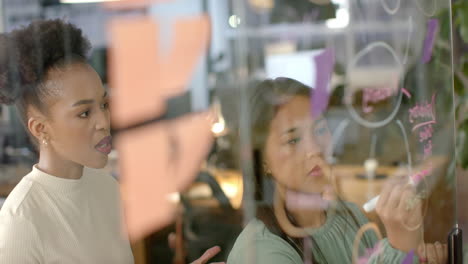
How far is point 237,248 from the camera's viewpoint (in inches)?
57.1

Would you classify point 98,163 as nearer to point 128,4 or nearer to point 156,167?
point 156,167

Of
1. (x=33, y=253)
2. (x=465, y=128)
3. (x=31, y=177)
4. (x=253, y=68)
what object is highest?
(x=253, y=68)

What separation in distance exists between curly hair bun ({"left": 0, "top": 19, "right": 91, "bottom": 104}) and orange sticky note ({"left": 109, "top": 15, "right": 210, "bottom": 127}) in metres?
0.07

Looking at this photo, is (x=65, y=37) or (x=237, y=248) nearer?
(x=65, y=37)

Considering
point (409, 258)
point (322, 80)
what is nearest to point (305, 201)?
point (322, 80)

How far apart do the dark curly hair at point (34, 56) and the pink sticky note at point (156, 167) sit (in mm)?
173

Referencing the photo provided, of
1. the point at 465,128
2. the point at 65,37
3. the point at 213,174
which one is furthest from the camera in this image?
the point at 465,128

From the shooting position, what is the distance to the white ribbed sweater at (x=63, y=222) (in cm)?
125

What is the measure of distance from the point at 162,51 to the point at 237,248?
18.2 inches

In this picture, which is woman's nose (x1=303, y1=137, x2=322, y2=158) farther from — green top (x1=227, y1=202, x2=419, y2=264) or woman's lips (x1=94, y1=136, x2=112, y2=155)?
woman's lips (x1=94, y1=136, x2=112, y2=155)

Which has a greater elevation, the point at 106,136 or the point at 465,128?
the point at 106,136

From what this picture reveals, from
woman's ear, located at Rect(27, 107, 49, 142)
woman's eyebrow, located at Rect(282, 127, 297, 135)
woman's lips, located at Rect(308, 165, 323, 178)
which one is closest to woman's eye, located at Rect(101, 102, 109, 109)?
woman's ear, located at Rect(27, 107, 49, 142)

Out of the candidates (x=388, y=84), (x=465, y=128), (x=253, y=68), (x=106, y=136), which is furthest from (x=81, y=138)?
(x=465, y=128)

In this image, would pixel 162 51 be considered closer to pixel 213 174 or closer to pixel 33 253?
pixel 213 174
